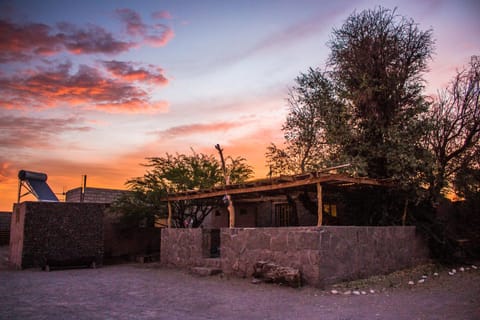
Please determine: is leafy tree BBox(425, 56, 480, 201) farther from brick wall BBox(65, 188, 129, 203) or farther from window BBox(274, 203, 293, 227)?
brick wall BBox(65, 188, 129, 203)

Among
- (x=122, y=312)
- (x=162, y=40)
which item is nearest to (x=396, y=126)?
(x=162, y=40)

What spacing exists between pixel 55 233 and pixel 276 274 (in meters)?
10.9

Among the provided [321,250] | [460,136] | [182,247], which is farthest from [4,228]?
[460,136]

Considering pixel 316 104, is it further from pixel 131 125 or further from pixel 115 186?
pixel 115 186

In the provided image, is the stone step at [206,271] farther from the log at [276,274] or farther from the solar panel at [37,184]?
the solar panel at [37,184]

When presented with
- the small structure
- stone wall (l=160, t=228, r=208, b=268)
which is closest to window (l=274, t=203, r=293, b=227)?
the small structure

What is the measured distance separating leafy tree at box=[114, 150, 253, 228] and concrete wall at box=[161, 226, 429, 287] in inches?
184

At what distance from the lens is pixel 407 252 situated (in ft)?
48.0

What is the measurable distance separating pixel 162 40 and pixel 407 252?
11.7 meters

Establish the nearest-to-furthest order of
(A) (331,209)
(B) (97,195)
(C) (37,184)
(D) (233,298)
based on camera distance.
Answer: (D) (233,298)
(A) (331,209)
(C) (37,184)
(B) (97,195)

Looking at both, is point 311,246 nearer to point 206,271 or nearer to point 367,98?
point 206,271

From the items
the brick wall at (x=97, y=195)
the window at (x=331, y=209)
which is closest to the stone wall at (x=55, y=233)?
the brick wall at (x=97, y=195)

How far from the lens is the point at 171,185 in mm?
21141

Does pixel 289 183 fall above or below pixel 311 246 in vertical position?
above
